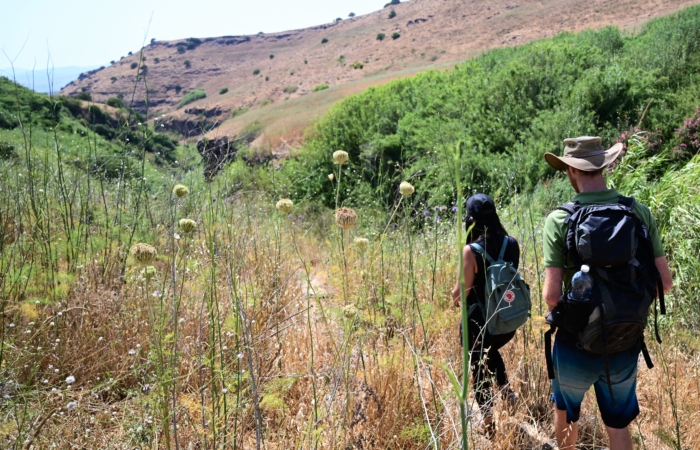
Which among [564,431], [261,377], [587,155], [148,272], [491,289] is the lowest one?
[564,431]

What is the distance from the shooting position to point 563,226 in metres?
2.20

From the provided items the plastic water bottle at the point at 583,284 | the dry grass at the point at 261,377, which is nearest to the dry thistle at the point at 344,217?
the dry grass at the point at 261,377

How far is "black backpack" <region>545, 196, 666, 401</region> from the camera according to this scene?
1.98 metres

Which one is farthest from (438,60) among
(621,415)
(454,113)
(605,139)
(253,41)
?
(253,41)

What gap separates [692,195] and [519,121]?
8.67 m

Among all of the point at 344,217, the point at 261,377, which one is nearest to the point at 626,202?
the point at 344,217

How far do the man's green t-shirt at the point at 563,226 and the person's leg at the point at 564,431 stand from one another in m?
0.73

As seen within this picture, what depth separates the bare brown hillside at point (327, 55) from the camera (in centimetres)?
4172

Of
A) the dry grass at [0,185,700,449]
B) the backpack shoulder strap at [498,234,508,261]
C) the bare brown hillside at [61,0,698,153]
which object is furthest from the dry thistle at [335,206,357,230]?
the bare brown hillside at [61,0,698,153]

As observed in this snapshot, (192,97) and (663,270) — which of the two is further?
(192,97)

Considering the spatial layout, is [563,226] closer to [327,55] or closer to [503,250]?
[503,250]

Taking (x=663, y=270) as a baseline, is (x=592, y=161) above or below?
above

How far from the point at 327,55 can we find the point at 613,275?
87.3 m

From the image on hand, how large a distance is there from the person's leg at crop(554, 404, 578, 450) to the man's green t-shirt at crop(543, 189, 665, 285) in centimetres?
73
